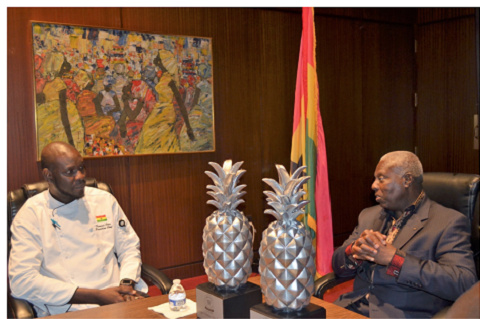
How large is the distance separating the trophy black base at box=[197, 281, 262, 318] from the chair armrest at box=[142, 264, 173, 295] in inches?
25.5

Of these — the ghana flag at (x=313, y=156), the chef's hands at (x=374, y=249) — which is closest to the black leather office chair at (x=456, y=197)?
the chef's hands at (x=374, y=249)

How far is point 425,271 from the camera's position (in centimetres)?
198

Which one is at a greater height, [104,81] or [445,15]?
[445,15]

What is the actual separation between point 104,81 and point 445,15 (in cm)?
409

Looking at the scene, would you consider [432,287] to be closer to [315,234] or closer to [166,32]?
[315,234]

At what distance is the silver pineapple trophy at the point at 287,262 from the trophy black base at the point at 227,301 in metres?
0.12

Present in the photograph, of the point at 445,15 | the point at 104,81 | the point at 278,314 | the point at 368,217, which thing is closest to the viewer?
the point at 278,314

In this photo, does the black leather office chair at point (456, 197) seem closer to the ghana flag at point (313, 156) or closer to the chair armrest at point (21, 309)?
the ghana flag at point (313, 156)

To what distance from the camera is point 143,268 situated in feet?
8.49

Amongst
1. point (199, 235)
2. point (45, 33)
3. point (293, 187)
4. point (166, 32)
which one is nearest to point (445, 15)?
point (166, 32)

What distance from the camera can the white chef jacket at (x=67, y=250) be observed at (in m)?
2.29

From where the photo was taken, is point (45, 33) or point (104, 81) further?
Result: point (104, 81)

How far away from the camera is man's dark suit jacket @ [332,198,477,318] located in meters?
1.98
